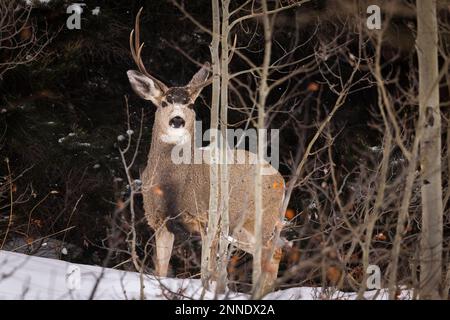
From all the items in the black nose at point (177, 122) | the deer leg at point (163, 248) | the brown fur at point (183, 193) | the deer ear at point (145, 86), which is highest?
the deer ear at point (145, 86)

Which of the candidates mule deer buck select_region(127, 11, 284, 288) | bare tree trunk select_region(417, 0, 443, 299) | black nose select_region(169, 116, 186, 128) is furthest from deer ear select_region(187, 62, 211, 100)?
bare tree trunk select_region(417, 0, 443, 299)

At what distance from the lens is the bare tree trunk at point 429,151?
5016mm

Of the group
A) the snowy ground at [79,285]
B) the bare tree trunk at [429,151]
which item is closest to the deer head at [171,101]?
the snowy ground at [79,285]

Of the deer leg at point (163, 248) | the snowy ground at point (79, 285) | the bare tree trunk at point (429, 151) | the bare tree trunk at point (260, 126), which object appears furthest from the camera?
the deer leg at point (163, 248)

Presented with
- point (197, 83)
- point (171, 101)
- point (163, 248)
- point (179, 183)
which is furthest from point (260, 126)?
point (197, 83)

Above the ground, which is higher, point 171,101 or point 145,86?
point 145,86

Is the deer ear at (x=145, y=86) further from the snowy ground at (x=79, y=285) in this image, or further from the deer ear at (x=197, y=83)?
the snowy ground at (x=79, y=285)

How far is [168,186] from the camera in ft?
26.8

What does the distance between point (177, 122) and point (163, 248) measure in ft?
4.57

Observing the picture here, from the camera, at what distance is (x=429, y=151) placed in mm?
5125

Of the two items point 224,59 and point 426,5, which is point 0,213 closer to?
point 224,59

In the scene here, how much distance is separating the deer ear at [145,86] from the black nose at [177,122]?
330 mm

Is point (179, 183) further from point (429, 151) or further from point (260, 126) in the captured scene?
point (260, 126)
